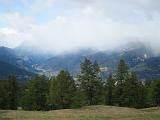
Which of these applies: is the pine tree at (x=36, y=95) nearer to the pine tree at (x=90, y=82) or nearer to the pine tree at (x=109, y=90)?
the pine tree at (x=90, y=82)

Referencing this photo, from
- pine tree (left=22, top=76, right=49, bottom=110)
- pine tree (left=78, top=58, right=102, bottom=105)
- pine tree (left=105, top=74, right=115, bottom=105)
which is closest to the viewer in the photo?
pine tree (left=78, top=58, right=102, bottom=105)

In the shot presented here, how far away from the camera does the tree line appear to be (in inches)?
3511

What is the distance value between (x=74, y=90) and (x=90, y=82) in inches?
374

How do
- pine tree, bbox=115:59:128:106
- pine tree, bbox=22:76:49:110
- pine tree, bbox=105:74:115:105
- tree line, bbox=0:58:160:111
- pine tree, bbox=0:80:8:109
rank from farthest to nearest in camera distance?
1. pine tree, bbox=105:74:115:105
2. pine tree, bbox=115:59:128:106
3. pine tree, bbox=0:80:8:109
4. pine tree, bbox=22:76:49:110
5. tree line, bbox=0:58:160:111

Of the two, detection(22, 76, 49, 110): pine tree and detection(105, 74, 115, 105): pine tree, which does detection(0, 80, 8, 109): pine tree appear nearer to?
detection(22, 76, 49, 110): pine tree

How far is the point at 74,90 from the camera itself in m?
89.2

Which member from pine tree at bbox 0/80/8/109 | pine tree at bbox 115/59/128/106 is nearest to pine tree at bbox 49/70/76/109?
pine tree at bbox 0/80/8/109

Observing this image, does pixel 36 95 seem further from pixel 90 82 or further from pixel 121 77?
pixel 121 77

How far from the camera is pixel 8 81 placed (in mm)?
105438

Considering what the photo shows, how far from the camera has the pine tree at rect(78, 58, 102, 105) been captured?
9712cm

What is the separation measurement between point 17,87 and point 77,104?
26118 millimetres

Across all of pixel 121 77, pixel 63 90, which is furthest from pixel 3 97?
pixel 121 77

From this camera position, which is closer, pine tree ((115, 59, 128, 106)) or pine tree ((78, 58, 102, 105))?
pine tree ((78, 58, 102, 105))

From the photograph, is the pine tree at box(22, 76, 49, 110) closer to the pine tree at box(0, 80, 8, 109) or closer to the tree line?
the tree line
